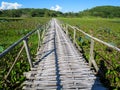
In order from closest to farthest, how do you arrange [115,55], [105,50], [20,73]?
[20,73]
[115,55]
[105,50]

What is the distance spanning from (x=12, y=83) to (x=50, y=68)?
4.30ft

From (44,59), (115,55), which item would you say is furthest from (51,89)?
(115,55)

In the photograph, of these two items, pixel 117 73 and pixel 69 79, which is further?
pixel 117 73

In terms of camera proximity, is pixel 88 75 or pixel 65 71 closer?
pixel 88 75

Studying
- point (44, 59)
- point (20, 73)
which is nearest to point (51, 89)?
point (20, 73)

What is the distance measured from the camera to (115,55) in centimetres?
955

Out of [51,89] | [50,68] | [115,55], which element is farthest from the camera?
[115,55]

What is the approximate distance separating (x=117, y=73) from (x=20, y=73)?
350cm

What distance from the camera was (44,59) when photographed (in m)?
7.23

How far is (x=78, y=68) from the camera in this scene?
6031mm

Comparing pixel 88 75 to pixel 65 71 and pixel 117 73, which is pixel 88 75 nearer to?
pixel 65 71

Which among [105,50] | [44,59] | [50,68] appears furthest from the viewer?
[105,50]

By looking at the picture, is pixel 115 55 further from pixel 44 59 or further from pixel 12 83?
pixel 12 83

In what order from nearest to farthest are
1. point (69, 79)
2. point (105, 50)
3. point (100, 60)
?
point (69, 79) < point (100, 60) < point (105, 50)
